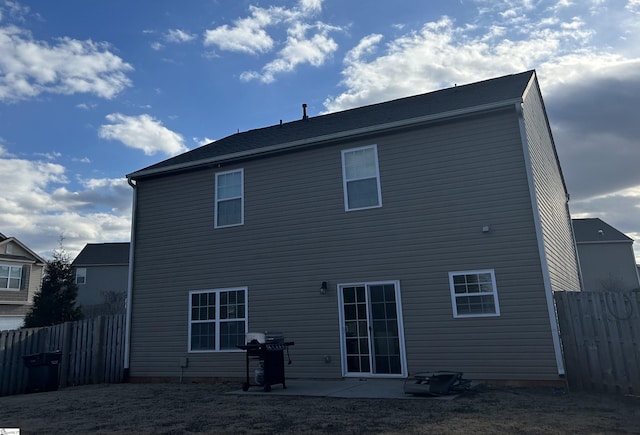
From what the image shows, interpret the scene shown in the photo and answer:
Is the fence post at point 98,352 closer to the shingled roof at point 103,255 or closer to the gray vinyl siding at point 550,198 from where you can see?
the gray vinyl siding at point 550,198

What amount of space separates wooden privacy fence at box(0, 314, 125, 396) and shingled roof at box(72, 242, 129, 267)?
84.6ft

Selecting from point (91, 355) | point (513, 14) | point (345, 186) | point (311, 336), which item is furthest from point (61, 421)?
point (513, 14)

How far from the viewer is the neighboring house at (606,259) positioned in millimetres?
32000

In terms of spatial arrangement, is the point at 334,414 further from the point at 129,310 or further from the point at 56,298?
Result: the point at 56,298

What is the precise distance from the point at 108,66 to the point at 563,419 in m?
12.2

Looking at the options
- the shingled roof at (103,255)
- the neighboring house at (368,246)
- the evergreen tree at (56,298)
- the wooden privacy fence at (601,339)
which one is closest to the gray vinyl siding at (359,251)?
the neighboring house at (368,246)

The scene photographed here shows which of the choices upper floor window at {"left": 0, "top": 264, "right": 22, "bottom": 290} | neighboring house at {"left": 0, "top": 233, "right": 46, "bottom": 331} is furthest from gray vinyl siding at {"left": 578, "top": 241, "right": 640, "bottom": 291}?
upper floor window at {"left": 0, "top": 264, "right": 22, "bottom": 290}

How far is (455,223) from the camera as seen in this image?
898 centimetres

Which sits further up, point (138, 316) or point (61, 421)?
point (138, 316)

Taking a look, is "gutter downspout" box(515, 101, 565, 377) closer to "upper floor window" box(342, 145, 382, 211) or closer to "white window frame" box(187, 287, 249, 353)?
"upper floor window" box(342, 145, 382, 211)

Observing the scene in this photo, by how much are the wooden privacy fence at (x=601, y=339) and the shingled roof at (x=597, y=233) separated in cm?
2838

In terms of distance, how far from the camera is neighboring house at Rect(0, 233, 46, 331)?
2558 centimetres

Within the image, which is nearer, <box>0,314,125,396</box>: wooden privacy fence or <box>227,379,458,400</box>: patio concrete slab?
<box>227,379,458,400</box>: patio concrete slab

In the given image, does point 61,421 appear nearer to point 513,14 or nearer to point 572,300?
point 572,300
